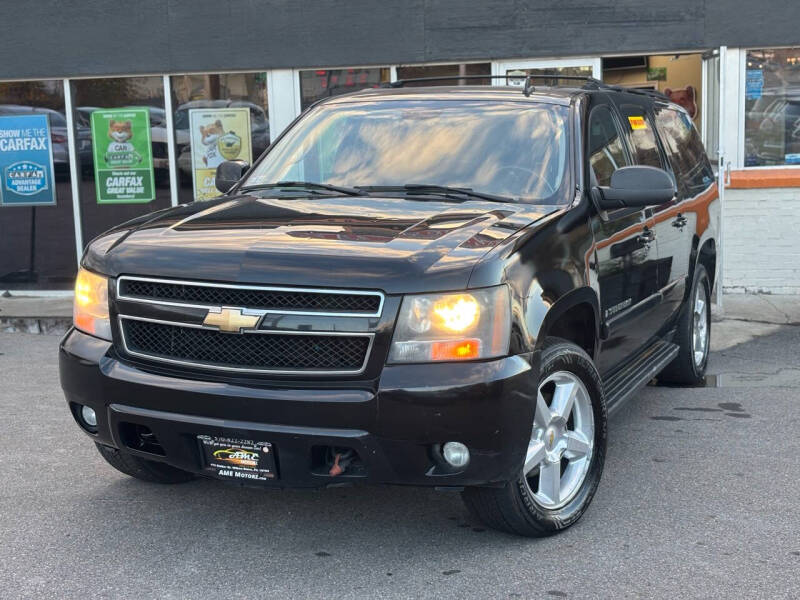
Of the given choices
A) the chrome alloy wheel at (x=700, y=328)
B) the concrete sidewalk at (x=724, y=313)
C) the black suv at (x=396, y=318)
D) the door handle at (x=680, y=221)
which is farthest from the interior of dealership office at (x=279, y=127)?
the black suv at (x=396, y=318)

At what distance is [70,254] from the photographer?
1138 centimetres

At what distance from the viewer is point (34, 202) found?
37.2 feet

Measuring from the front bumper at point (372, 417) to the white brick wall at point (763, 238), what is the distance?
717 centimetres

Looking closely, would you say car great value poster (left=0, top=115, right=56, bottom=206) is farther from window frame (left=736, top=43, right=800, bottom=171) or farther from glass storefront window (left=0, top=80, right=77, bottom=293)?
window frame (left=736, top=43, right=800, bottom=171)

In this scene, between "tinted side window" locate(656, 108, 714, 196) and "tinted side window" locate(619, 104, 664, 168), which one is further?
"tinted side window" locate(656, 108, 714, 196)

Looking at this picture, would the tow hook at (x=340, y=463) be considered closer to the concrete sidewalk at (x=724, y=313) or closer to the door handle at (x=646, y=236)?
the door handle at (x=646, y=236)

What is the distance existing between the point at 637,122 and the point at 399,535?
285cm

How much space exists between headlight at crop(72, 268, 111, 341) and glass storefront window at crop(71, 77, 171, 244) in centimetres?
715

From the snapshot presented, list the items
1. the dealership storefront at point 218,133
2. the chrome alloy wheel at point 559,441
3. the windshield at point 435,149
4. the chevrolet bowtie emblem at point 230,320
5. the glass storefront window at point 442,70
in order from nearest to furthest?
the chevrolet bowtie emblem at point 230,320, the chrome alloy wheel at point 559,441, the windshield at point 435,149, the dealership storefront at point 218,133, the glass storefront window at point 442,70

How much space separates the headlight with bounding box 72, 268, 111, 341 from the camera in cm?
398

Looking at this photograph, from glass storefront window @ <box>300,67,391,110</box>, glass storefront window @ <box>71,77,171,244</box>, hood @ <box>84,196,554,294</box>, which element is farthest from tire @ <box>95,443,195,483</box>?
glass storefront window @ <box>71,77,171,244</box>

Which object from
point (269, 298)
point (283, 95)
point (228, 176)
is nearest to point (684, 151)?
point (228, 176)

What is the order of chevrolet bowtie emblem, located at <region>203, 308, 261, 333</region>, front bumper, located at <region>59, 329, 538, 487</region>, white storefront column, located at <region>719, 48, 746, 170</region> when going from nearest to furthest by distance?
front bumper, located at <region>59, 329, 538, 487</region> < chevrolet bowtie emblem, located at <region>203, 308, 261, 333</region> < white storefront column, located at <region>719, 48, 746, 170</region>

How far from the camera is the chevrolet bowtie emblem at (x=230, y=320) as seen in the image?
359 centimetres
